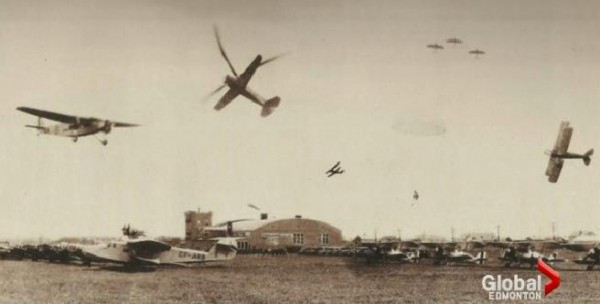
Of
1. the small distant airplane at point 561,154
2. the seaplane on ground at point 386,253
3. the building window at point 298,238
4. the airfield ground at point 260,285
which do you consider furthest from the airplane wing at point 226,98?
the seaplane on ground at point 386,253

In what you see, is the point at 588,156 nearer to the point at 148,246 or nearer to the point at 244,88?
the point at 244,88

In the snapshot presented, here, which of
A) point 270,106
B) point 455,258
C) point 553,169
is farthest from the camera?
point 455,258

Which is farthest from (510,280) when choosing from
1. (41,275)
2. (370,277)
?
(41,275)

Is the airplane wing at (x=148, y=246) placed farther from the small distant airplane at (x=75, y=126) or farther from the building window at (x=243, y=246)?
the building window at (x=243, y=246)

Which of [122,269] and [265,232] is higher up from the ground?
[265,232]

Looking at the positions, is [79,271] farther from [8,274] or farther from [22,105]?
[22,105]

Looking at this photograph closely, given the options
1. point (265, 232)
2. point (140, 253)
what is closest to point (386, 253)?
point (265, 232)
